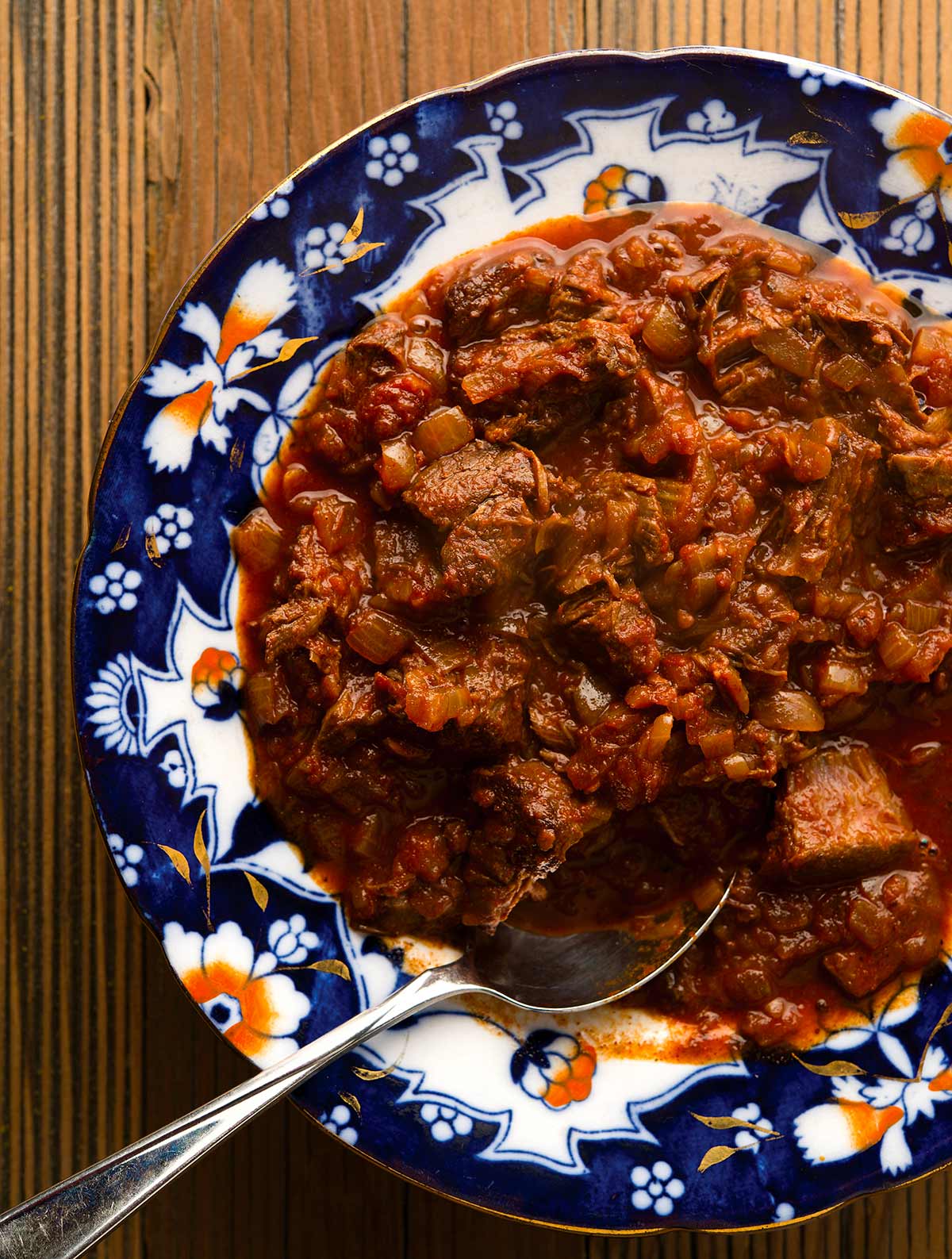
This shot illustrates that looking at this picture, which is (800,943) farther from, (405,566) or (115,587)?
(115,587)

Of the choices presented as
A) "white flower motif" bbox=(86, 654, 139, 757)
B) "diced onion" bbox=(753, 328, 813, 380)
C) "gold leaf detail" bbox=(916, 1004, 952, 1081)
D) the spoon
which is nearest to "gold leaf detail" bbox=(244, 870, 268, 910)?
the spoon

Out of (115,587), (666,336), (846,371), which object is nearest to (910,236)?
(846,371)

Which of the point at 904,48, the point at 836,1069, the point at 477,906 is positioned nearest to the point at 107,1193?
the point at 477,906

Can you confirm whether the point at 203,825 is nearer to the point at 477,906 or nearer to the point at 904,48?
the point at 477,906

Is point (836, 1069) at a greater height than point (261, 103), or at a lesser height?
lesser

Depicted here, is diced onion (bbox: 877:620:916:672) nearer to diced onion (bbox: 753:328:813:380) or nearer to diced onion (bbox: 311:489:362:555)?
diced onion (bbox: 753:328:813:380)

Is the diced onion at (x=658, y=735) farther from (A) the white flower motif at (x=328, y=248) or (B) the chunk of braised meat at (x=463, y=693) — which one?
Result: (A) the white flower motif at (x=328, y=248)
